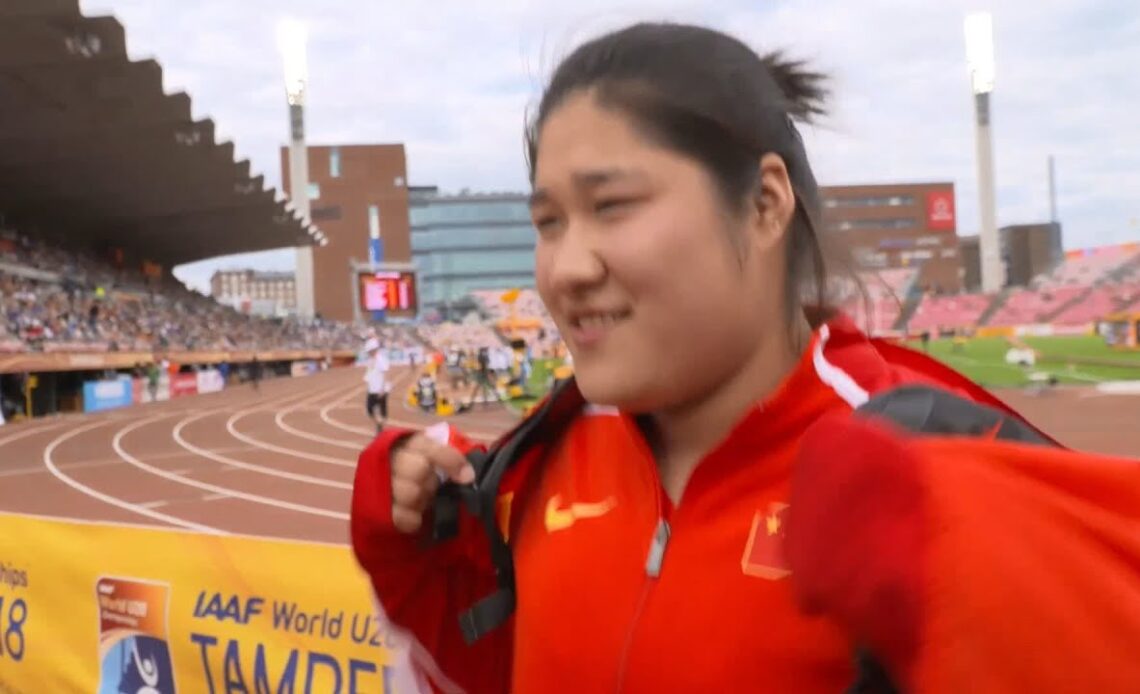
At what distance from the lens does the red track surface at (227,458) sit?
26.9 feet

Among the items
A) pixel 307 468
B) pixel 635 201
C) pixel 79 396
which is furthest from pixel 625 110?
pixel 79 396

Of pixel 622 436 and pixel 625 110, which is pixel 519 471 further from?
pixel 625 110

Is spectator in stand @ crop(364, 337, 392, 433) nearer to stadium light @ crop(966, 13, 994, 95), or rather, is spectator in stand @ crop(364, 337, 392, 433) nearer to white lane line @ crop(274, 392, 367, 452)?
white lane line @ crop(274, 392, 367, 452)

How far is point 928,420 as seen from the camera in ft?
2.46

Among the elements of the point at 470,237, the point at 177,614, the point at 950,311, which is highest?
the point at 470,237

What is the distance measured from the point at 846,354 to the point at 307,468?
10.3 m

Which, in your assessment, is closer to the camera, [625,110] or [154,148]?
[625,110]

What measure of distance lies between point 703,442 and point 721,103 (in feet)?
1.31

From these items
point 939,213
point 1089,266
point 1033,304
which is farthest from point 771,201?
point 939,213

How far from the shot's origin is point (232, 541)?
9.14ft

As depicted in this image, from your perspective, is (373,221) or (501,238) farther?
(501,238)

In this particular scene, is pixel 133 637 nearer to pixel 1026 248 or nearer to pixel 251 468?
pixel 251 468

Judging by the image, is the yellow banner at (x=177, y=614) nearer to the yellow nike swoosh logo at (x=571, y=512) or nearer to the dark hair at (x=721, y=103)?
the yellow nike swoosh logo at (x=571, y=512)

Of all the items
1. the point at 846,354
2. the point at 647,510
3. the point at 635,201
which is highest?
the point at 635,201
